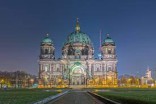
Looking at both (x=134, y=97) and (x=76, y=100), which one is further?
(x=134, y=97)

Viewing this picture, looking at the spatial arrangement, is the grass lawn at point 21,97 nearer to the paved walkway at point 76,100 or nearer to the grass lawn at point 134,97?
the paved walkway at point 76,100

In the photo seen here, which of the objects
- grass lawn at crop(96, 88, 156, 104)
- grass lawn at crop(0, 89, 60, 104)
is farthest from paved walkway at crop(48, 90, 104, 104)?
grass lawn at crop(0, 89, 60, 104)

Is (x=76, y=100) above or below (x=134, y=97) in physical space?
below

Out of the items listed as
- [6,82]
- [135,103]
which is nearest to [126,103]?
[135,103]

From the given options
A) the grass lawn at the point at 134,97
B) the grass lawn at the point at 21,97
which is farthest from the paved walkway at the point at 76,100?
the grass lawn at the point at 21,97

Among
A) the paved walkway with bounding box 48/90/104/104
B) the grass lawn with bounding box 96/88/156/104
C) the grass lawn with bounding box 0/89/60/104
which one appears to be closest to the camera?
the grass lawn with bounding box 96/88/156/104

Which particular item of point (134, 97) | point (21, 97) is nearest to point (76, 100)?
point (134, 97)

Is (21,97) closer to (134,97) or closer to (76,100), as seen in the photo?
(76,100)

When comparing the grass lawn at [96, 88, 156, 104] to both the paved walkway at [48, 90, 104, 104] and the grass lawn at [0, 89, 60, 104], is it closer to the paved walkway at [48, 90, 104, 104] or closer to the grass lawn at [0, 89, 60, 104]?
the paved walkway at [48, 90, 104, 104]

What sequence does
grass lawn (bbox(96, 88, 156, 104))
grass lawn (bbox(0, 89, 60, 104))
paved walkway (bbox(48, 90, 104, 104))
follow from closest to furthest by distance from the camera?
grass lawn (bbox(96, 88, 156, 104)) < grass lawn (bbox(0, 89, 60, 104)) < paved walkway (bbox(48, 90, 104, 104))

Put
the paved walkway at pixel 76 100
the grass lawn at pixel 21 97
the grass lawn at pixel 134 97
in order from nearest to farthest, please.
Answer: the grass lawn at pixel 134 97 → the grass lawn at pixel 21 97 → the paved walkway at pixel 76 100

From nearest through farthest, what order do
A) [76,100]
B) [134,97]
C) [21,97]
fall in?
[76,100]
[134,97]
[21,97]

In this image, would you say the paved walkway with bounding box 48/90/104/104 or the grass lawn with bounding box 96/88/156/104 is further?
the paved walkway with bounding box 48/90/104/104

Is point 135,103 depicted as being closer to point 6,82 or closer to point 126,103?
point 126,103
